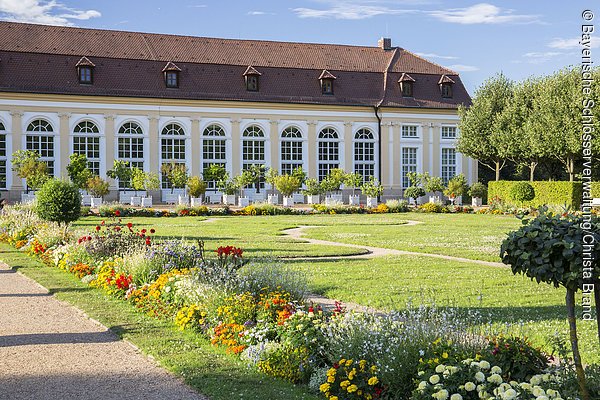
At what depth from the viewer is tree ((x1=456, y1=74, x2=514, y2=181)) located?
4475 centimetres

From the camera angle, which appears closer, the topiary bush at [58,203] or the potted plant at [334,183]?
the topiary bush at [58,203]

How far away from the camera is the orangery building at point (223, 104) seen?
42531 millimetres

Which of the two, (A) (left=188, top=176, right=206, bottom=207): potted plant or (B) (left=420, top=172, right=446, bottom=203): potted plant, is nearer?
(A) (left=188, top=176, right=206, bottom=207): potted plant

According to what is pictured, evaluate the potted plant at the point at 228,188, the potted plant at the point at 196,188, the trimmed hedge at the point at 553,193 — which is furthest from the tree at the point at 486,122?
the potted plant at the point at 196,188

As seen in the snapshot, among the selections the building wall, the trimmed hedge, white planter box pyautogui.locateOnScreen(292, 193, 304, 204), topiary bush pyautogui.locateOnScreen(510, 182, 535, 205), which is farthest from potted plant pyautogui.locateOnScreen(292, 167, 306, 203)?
topiary bush pyautogui.locateOnScreen(510, 182, 535, 205)

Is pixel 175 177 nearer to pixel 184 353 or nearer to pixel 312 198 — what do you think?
pixel 312 198

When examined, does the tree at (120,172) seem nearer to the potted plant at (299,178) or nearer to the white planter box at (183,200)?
the white planter box at (183,200)

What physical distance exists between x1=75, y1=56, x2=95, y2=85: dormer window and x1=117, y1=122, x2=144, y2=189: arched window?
316 cm

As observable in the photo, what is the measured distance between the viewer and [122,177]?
42.3m

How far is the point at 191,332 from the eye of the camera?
28.4ft

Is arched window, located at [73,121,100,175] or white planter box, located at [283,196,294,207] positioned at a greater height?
arched window, located at [73,121,100,175]

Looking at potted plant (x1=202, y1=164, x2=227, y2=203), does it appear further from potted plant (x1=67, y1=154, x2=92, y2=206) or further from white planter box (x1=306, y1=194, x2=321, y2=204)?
potted plant (x1=67, y1=154, x2=92, y2=206)

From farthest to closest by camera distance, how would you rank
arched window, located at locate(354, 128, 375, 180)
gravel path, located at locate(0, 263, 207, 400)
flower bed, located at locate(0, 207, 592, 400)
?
arched window, located at locate(354, 128, 375, 180)
gravel path, located at locate(0, 263, 207, 400)
flower bed, located at locate(0, 207, 592, 400)

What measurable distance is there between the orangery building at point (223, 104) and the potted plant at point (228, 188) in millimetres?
2963
